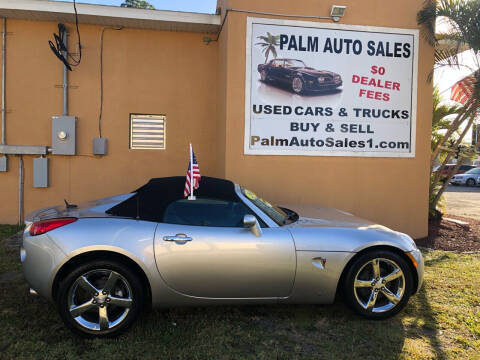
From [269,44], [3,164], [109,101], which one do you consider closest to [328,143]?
[269,44]

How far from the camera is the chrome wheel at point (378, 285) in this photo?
331cm

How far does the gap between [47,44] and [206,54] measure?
10.1 feet

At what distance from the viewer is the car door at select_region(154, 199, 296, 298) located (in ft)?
9.91

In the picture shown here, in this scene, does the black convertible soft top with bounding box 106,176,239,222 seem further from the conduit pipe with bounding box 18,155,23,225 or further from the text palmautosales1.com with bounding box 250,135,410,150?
the conduit pipe with bounding box 18,155,23,225

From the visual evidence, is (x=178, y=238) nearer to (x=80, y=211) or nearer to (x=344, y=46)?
(x=80, y=211)

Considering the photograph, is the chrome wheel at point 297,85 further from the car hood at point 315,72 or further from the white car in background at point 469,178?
A: the white car in background at point 469,178

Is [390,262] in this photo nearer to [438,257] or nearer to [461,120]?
[438,257]

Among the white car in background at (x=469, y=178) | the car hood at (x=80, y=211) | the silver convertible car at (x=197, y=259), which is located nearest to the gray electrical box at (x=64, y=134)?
the car hood at (x=80, y=211)

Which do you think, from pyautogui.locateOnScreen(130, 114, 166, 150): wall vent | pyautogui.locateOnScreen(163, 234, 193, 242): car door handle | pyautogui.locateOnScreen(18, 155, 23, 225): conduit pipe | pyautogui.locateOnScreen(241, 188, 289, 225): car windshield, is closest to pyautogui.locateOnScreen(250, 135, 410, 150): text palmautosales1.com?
pyautogui.locateOnScreen(130, 114, 166, 150): wall vent

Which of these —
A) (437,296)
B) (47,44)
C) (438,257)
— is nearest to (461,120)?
(438,257)

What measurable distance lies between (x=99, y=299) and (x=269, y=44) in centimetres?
490

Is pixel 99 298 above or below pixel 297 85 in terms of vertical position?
below

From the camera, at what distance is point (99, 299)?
2945 mm

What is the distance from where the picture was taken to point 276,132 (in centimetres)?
622
